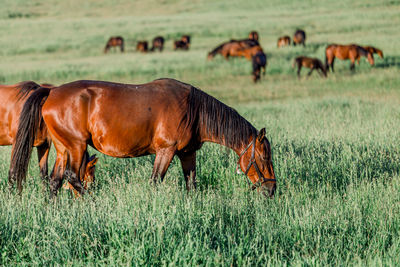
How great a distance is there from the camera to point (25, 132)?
17.8 feet

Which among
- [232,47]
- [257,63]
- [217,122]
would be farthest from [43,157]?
[232,47]

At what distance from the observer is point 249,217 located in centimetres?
456

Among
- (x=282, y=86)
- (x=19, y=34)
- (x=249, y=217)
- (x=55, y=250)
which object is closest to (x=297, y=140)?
(x=249, y=217)

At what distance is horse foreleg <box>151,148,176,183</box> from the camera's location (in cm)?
524

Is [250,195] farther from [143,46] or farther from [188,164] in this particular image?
[143,46]

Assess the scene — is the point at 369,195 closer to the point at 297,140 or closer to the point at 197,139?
the point at 197,139

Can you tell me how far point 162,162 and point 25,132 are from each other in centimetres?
166

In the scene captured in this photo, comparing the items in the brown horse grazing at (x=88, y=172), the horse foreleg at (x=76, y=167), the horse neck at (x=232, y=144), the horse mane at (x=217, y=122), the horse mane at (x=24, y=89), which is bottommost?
the brown horse grazing at (x=88, y=172)

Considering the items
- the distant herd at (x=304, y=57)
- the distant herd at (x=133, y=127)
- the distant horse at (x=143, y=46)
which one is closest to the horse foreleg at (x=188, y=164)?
the distant herd at (x=133, y=127)

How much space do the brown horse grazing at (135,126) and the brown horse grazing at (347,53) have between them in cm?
1772

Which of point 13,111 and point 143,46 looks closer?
point 13,111

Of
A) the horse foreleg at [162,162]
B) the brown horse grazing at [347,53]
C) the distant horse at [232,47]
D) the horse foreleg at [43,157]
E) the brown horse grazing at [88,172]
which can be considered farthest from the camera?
the distant horse at [232,47]

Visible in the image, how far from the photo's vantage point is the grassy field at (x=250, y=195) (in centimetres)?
368

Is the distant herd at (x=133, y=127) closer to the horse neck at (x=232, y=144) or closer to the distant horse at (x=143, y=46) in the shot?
the horse neck at (x=232, y=144)
